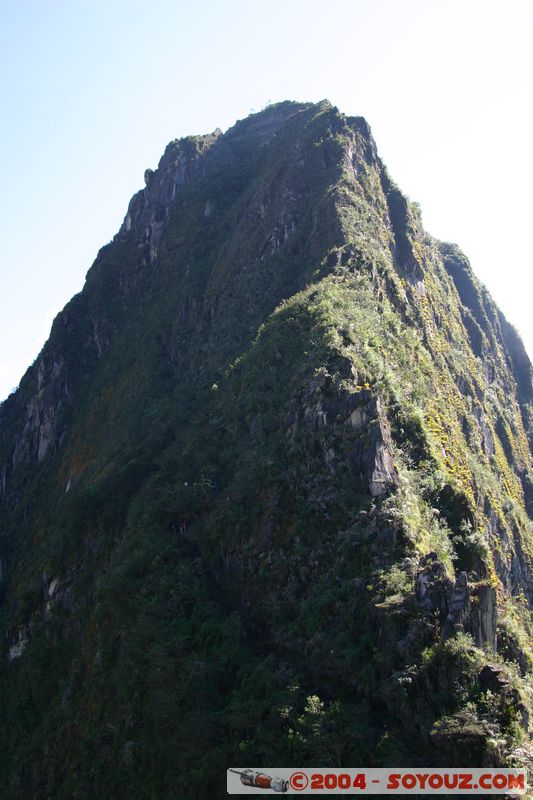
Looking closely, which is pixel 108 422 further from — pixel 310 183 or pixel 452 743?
pixel 452 743

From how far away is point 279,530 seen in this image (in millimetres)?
31531

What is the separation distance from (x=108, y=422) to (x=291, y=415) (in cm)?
3576

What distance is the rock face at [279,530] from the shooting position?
23.2 metres

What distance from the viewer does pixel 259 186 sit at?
2790 inches

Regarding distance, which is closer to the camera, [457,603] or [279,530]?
[457,603]

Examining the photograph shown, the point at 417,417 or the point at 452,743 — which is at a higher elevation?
the point at 417,417

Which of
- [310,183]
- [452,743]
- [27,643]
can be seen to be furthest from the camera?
[310,183]

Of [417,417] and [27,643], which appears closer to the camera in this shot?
[417,417]

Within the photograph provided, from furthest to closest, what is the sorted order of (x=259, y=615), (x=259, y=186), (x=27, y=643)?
1. (x=259, y=186)
2. (x=27, y=643)
3. (x=259, y=615)

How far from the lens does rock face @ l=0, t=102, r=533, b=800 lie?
23172 millimetres

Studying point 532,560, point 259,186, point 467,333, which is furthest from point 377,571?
point 467,333

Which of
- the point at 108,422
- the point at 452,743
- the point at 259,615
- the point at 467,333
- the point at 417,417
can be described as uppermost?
the point at 467,333

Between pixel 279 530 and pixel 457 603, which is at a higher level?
pixel 279 530

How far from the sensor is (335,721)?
71.3 feet
